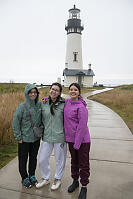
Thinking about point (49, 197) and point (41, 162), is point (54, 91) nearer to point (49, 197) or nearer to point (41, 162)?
point (41, 162)

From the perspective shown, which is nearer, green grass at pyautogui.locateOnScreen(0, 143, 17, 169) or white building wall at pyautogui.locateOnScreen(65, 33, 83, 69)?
green grass at pyautogui.locateOnScreen(0, 143, 17, 169)

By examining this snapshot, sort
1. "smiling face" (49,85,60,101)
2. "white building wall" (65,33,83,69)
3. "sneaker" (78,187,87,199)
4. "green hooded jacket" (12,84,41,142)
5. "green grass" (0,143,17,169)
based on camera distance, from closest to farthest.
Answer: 1. "sneaker" (78,187,87,199)
2. "green hooded jacket" (12,84,41,142)
3. "smiling face" (49,85,60,101)
4. "green grass" (0,143,17,169)
5. "white building wall" (65,33,83,69)

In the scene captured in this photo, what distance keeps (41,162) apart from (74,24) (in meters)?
41.2

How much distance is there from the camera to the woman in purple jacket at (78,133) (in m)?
2.47

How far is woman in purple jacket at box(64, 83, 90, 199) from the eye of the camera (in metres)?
2.47

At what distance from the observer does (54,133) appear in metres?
2.67

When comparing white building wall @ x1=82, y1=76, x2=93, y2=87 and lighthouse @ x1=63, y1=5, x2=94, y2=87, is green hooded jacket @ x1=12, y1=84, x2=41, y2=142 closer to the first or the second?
lighthouse @ x1=63, y1=5, x2=94, y2=87

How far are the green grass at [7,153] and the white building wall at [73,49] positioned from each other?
120 ft

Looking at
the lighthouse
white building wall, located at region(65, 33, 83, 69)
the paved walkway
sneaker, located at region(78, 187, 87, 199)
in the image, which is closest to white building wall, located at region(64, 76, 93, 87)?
the lighthouse

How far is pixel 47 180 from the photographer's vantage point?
281cm

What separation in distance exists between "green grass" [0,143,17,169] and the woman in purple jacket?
1.62 metres

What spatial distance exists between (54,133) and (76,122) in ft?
1.28

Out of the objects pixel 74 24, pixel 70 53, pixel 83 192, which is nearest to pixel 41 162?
pixel 83 192

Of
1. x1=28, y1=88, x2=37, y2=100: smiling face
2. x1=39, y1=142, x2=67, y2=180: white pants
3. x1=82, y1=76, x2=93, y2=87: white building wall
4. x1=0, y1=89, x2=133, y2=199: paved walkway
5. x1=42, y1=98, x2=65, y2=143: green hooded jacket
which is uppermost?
x1=82, y1=76, x2=93, y2=87: white building wall
